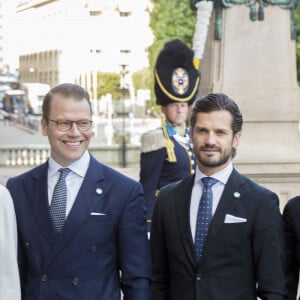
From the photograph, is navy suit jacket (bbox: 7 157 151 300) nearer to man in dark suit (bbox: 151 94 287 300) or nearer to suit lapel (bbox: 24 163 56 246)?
suit lapel (bbox: 24 163 56 246)

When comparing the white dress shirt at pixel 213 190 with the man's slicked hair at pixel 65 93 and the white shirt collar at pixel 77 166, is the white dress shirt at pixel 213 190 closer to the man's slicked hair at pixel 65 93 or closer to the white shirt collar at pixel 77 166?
the white shirt collar at pixel 77 166

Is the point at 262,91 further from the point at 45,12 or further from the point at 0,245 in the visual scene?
the point at 0,245

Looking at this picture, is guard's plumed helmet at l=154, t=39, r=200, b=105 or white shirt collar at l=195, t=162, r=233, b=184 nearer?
white shirt collar at l=195, t=162, r=233, b=184

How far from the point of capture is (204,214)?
470 cm

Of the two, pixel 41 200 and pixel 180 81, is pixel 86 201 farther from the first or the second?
pixel 180 81

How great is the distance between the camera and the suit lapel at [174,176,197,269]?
467cm

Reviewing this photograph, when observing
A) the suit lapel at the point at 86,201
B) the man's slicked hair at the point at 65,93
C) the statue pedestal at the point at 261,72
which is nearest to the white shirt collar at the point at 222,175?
the suit lapel at the point at 86,201

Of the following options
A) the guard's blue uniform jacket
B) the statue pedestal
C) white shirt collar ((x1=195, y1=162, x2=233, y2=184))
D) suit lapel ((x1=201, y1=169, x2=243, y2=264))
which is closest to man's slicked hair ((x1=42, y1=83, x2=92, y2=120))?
white shirt collar ((x1=195, y1=162, x2=233, y2=184))

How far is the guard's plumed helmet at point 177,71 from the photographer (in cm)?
930

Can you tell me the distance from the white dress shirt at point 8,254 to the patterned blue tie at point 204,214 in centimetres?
80

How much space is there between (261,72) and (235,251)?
6.11 meters

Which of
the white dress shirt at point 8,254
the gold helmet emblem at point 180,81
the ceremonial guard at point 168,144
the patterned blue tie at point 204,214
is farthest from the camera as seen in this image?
the gold helmet emblem at point 180,81

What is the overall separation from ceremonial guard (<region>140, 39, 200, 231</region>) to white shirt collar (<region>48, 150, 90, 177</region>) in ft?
10.6

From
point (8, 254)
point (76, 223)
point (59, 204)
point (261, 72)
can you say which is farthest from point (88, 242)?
point (261, 72)
